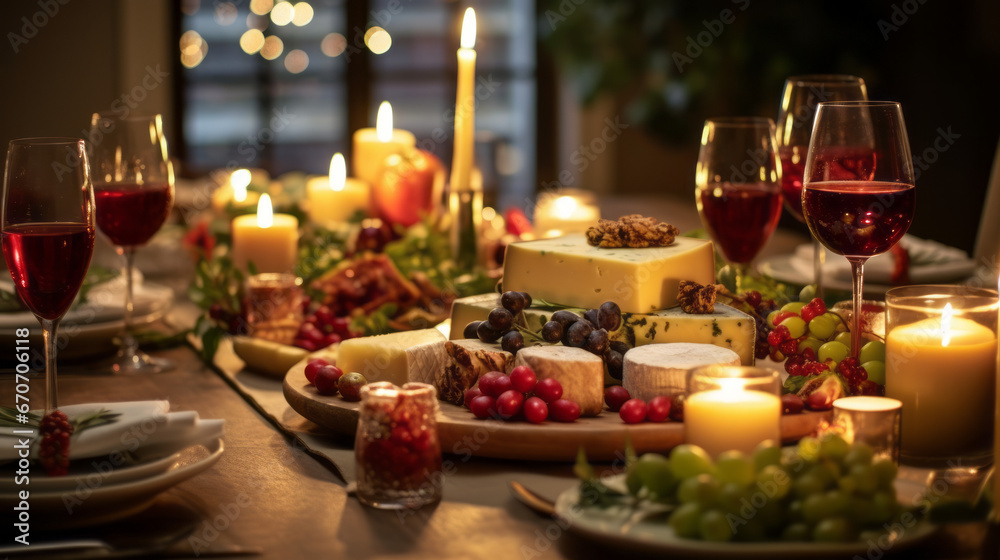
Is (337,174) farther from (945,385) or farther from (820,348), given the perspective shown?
(945,385)

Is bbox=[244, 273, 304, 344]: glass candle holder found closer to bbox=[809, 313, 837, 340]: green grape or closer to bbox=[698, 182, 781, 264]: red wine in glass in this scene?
bbox=[698, 182, 781, 264]: red wine in glass

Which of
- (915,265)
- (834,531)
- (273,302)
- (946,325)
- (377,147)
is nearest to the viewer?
(834,531)

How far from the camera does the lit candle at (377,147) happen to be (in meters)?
2.33

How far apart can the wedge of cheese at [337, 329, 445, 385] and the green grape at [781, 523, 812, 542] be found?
0.55 metres

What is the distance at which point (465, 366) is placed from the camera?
3.82 feet

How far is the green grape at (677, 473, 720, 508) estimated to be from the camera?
772 millimetres

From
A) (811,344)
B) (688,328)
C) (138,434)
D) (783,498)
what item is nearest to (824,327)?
(811,344)


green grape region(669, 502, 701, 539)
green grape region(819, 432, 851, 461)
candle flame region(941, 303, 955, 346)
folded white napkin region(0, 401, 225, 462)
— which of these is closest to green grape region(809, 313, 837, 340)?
candle flame region(941, 303, 955, 346)

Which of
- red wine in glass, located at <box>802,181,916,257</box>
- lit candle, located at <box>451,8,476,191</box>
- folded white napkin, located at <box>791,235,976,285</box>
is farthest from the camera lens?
lit candle, located at <box>451,8,476,191</box>

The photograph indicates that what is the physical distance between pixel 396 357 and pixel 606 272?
317 mm

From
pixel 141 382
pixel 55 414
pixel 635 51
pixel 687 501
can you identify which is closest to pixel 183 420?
pixel 55 414

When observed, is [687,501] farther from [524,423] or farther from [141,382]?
[141,382]

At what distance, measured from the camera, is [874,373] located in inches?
44.2

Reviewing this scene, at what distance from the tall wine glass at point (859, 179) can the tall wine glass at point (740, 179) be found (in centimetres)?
36
